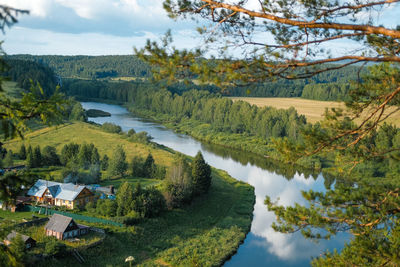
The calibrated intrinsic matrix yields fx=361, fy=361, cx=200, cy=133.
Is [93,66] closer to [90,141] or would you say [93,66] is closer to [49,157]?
[90,141]

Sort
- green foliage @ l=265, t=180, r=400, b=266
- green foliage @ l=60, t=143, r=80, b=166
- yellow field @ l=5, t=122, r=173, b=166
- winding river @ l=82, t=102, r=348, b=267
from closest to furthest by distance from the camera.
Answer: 1. green foliage @ l=265, t=180, r=400, b=266
2. winding river @ l=82, t=102, r=348, b=267
3. green foliage @ l=60, t=143, r=80, b=166
4. yellow field @ l=5, t=122, r=173, b=166

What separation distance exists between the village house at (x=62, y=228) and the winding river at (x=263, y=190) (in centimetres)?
632

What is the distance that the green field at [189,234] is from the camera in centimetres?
1383

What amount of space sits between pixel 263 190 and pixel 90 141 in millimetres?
16792

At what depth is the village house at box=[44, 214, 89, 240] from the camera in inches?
564

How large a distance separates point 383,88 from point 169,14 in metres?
3.29

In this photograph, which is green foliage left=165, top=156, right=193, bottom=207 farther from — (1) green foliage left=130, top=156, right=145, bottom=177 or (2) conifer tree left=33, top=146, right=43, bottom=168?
(2) conifer tree left=33, top=146, right=43, bottom=168

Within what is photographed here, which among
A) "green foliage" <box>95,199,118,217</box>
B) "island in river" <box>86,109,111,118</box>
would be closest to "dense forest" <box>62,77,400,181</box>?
"island in river" <box>86,109,111,118</box>

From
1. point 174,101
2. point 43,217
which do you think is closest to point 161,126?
point 174,101

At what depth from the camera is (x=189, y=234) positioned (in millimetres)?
16234

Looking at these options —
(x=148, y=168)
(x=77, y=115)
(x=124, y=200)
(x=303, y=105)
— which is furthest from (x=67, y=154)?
(x=303, y=105)

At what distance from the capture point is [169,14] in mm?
5230

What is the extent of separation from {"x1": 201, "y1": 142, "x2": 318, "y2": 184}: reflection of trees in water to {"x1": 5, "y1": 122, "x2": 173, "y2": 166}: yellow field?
6.95 m

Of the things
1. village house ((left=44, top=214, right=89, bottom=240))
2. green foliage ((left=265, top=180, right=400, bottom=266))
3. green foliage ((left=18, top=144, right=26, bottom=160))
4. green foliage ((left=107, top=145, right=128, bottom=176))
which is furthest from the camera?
green foliage ((left=18, top=144, right=26, bottom=160))
